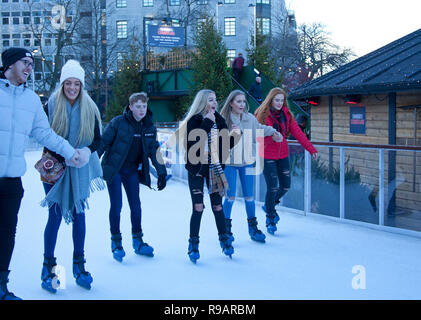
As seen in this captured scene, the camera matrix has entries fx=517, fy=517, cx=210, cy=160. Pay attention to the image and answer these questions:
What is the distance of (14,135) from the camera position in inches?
136

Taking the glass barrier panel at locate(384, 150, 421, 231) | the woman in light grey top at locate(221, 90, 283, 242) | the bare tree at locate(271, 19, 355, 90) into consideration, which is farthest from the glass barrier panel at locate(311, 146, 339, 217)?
the bare tree at locate(271, 19, 355, 90)

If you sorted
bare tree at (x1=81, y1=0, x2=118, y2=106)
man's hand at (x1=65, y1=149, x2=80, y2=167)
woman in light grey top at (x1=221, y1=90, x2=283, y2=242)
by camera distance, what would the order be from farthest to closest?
bare tree at (x1=81, y1=0, x2=118, y2=106) → woman in light grey top at (x1=221, y1=90, x2=283, y2=242) → man's hand at (x1=65, y1=149, x2=80, y2=167)

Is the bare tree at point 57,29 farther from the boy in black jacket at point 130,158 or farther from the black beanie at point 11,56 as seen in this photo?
the black beanie at point 11,56

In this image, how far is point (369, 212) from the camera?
6422mm

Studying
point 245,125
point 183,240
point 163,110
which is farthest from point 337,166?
point 163,110

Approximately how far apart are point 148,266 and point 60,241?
1448 millimetres

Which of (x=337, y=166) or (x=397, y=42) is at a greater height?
(x=397, y=42)

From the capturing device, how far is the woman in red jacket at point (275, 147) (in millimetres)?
5906

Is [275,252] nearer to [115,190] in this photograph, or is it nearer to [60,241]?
[115,190]

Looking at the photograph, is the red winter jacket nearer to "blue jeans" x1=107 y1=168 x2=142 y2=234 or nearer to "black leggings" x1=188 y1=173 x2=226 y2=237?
"black leggings" x1=188 y1=173 x2=226 y2=237

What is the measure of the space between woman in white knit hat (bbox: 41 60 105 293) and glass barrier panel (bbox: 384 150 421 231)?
12.1ft

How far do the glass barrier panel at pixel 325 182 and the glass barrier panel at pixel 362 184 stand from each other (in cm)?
18

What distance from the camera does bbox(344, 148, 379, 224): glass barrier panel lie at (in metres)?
6.35

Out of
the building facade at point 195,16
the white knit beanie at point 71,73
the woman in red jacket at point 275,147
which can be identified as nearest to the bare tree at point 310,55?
the building facade at point 195,16
